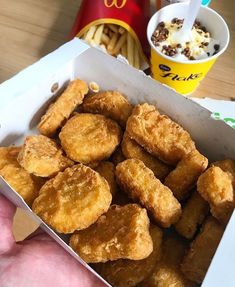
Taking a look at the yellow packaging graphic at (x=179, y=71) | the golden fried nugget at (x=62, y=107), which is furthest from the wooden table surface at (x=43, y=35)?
the golden fried nugget at (x=62, y=107)

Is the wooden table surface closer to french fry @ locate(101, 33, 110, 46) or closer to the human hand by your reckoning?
french fry @ locate(101, 33, 110, 46)

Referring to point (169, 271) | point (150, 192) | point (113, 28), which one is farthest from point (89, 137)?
point (113, 28)

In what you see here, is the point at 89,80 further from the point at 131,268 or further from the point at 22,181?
the point at 131,268

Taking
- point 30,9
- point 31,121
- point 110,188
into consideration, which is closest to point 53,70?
point 31,121

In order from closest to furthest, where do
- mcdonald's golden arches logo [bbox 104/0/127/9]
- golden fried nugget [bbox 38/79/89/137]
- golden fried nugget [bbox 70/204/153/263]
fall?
golden fried nugget [bbox 70/204/153/263], golden fried nugget [bbox 38/79/89/137], mcdonald's golden arches logo [bbox 104/0/127/9]

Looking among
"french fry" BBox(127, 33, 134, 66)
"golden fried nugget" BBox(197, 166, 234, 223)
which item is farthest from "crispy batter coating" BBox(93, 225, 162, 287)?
"french fry" BBox(127, 33, 134, 66)

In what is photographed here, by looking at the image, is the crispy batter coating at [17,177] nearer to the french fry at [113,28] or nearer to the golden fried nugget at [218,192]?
the golden fried nugget at [218,192]

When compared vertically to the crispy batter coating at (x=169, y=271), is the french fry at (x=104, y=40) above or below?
above
